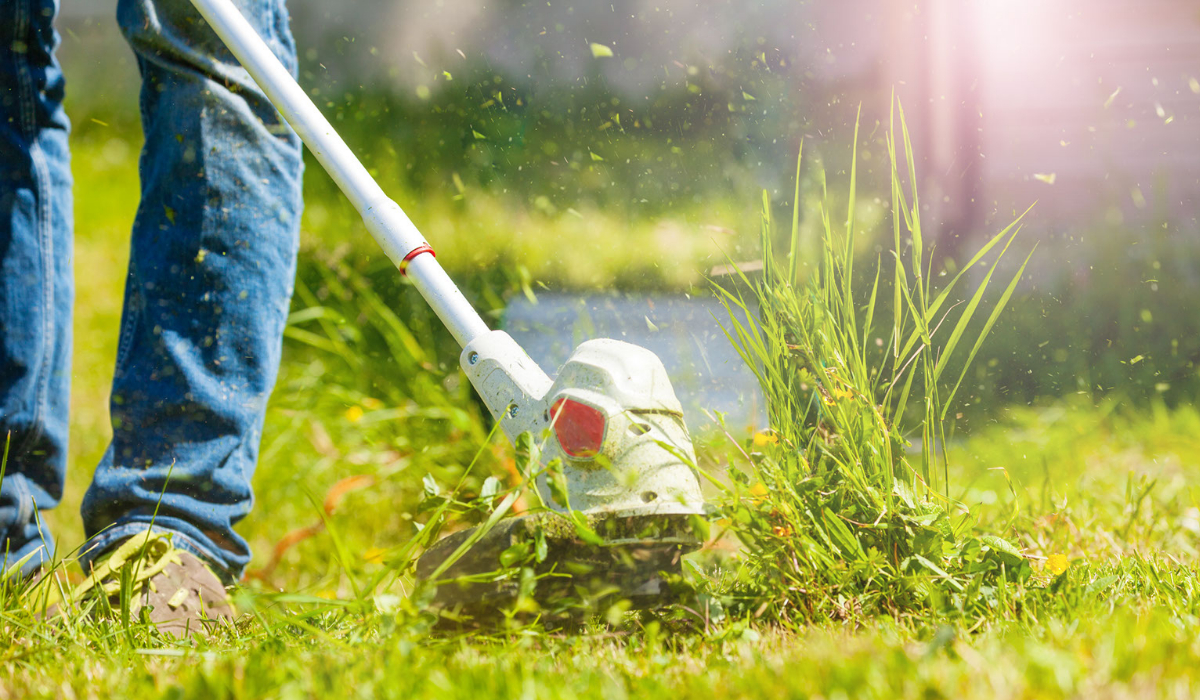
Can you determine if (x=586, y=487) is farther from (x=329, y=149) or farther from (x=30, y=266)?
(x=30, y=266)

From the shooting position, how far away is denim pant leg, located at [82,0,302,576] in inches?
53.1

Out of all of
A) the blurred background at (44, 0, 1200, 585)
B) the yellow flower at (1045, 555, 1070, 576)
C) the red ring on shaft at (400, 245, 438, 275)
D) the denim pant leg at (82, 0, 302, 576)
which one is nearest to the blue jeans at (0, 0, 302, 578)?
the denim pant leg at (82, 0, 302, 576)

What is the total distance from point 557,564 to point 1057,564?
2.13 feet

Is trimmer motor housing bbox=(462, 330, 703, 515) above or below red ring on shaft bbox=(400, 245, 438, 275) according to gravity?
below

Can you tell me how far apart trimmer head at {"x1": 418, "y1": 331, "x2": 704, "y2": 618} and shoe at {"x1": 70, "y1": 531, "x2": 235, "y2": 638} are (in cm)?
47

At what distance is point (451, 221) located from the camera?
2857mm

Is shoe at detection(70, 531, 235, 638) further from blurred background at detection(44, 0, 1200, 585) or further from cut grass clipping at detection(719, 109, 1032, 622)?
cut grass clipping at detection(719, 109, 1032, 622)

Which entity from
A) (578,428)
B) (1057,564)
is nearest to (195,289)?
(578,428)

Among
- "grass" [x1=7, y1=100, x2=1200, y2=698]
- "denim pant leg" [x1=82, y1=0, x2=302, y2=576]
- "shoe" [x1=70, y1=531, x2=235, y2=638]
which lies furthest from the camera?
"denim pant leg" [x1=82, y1=0, x2=302, y2=576]

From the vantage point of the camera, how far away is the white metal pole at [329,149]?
1.20 metres

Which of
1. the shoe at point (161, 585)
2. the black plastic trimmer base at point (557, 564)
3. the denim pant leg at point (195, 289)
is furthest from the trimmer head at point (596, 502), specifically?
the denim pant leg at point (195, 289)

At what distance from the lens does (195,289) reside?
1.38 meters

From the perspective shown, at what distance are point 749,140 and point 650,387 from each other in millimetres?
662

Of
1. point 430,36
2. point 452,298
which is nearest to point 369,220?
point 452,298
